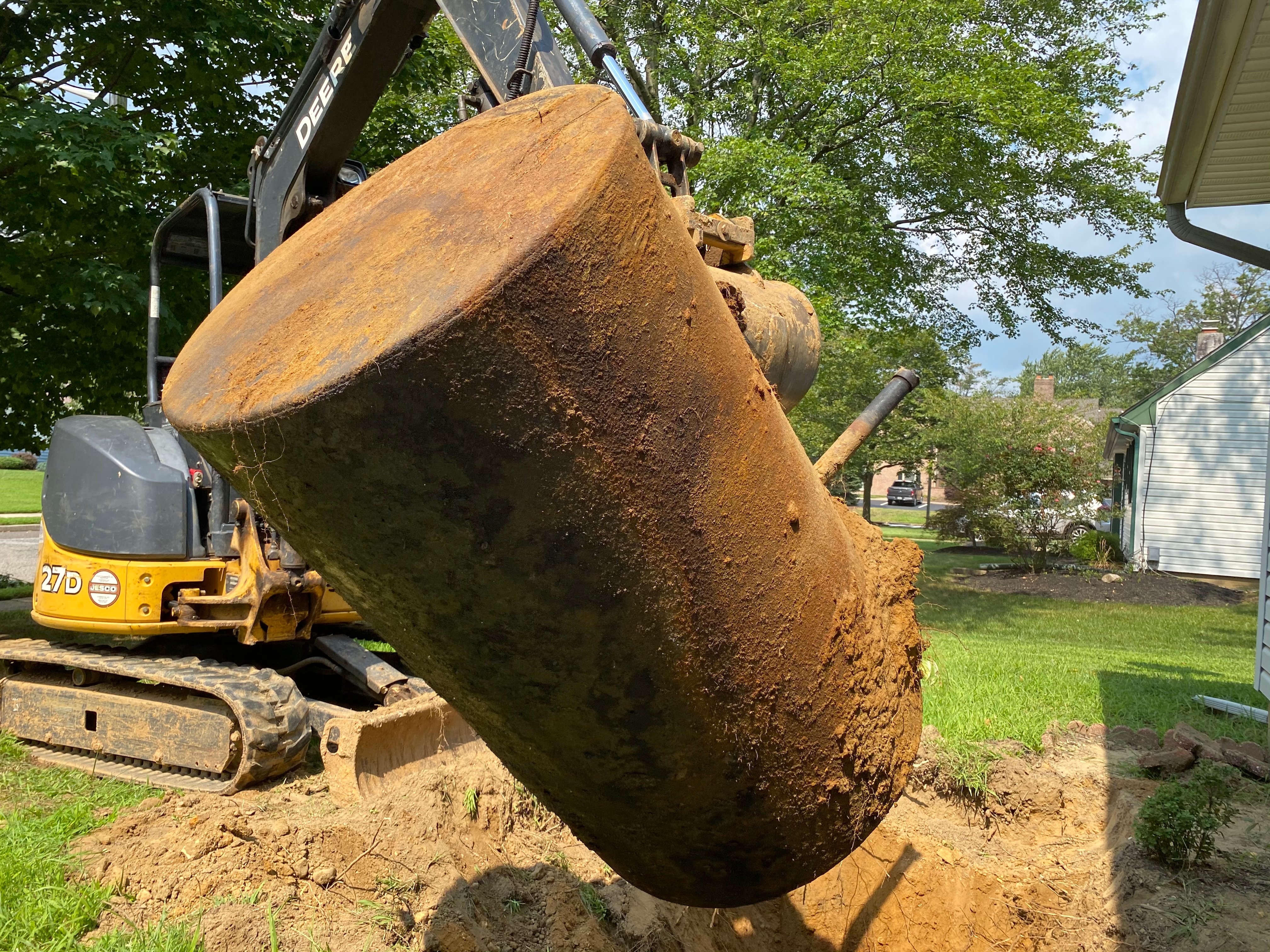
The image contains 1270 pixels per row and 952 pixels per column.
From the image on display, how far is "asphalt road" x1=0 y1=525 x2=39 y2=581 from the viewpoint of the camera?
14.9m

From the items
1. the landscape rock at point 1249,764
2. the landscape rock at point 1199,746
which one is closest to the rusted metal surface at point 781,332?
the landscape rock at point 1199,746

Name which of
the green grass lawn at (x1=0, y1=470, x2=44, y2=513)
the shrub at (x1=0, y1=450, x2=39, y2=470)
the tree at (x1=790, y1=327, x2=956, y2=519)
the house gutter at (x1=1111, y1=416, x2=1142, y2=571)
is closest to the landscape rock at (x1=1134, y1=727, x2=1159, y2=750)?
the tree at (x1=790, y1=327, x2=956, y2=519)

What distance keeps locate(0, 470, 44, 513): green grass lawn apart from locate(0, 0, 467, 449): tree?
1366cm

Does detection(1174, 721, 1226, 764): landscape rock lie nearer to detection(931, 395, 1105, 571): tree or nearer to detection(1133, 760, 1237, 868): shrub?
detection(1133, 760, 1237, 868): shrub

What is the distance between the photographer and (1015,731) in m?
6.44

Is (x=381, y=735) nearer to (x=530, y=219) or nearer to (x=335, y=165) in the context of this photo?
(x=335, y=165)

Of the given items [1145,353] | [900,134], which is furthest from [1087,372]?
[900,134]

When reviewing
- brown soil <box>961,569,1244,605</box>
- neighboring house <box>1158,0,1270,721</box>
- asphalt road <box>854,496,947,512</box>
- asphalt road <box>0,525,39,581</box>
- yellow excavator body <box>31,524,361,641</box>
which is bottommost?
asphalt road <box>0,525,39,581</box>

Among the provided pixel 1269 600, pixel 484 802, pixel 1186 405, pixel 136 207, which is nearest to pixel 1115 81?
pixel 1186 405

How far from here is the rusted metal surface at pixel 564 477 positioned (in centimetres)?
150

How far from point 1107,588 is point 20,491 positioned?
112 feet

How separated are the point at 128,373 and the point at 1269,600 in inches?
388

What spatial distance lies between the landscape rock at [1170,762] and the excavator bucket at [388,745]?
3.95 meters

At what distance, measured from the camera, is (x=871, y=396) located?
76.9 ft
